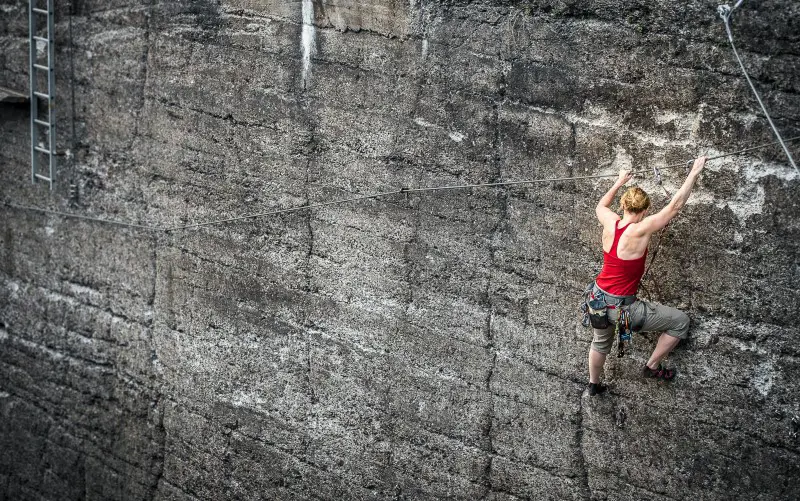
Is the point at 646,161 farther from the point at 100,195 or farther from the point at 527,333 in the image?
the point at 100,195

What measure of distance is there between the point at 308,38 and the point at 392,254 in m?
1.24

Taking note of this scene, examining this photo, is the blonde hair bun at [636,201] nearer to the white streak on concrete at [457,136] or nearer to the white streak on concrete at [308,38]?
the white streak on concrete at [457,136]

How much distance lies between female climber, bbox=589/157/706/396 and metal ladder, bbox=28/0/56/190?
12.2 feet

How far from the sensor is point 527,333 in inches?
179

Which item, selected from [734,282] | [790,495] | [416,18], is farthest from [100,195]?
[790,495]

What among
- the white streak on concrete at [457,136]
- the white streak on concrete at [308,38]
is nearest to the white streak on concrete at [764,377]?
the white streak on concrete at [457,136]

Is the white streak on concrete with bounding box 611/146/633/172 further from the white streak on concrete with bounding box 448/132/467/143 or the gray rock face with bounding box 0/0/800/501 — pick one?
the white streak on concrete with bounding box 448/132/467/143

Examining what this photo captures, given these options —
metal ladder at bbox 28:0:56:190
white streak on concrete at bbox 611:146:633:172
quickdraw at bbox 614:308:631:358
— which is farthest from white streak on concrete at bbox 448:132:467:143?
metal ladder at bbox 28:0:56:190

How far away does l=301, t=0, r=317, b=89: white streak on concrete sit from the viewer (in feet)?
16.0

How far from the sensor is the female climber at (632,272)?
3924mm

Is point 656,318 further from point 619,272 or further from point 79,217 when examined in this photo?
point 79,217

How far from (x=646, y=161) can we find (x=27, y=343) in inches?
179

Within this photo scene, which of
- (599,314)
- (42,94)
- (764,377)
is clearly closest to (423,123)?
(599,314)

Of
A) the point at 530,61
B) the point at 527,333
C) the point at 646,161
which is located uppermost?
the point at 530,61
